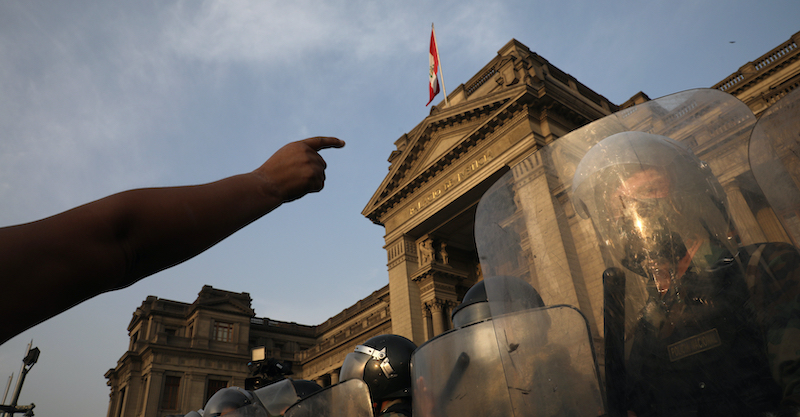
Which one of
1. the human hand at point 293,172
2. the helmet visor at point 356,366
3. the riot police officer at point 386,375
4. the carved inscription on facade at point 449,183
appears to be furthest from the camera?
the carved inscription on facade at point 449,183

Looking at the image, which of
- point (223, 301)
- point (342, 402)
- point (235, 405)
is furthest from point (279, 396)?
point (223, 301)

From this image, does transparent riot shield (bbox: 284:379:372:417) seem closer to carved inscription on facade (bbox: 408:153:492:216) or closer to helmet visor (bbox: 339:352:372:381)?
helmet visor (bbox: 339:352:372:381)

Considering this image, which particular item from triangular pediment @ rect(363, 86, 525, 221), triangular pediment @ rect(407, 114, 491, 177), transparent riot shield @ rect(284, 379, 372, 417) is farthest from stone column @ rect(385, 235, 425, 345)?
transparent riot shield @ rect(284, 379, 372, 417)

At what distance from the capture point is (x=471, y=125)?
56.2 feet

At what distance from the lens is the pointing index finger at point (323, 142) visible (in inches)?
54.2

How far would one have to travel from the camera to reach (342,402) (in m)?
3.37

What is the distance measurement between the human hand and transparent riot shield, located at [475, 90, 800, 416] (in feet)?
2.45

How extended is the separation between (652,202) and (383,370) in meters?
3.58

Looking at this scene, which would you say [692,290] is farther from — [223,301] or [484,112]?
[223,301]

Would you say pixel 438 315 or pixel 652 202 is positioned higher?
pixel 438 315

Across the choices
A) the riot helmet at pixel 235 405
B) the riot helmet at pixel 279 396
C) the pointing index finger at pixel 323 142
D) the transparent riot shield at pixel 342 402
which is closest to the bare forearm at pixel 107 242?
the pointing index finger at pixel 323 142

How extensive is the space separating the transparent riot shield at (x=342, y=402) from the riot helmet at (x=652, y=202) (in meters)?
2.37

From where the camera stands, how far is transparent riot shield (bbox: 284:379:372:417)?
10.9 feet

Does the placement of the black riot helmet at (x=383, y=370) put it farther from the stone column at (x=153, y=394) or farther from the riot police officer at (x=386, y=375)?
the stone column at (x=153, y=394)
